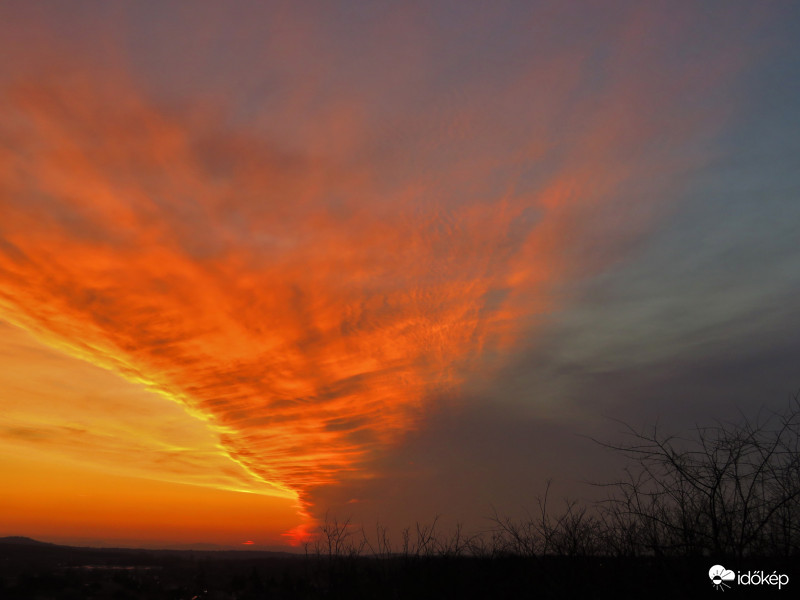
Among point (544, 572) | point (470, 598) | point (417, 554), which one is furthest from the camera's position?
point (417, 554)

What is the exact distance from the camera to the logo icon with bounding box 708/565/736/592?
27.5ft

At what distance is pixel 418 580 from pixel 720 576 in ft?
28.7

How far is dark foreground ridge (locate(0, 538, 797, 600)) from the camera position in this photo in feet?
29.6

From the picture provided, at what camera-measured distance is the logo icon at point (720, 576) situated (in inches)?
330

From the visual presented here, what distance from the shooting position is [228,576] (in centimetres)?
2572

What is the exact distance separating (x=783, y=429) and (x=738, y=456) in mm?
950

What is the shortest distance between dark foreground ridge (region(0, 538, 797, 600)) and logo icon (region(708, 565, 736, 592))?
11cm

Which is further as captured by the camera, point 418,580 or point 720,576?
point 418,580

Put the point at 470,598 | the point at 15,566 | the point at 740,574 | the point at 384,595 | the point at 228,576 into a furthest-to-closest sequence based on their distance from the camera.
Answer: the point at 15,566
the point at 228,576
the point at 384,595
the point at 470,598
the point at 740,574

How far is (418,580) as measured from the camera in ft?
49.0

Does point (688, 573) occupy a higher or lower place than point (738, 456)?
lower

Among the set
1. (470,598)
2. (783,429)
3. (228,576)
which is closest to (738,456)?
(783,429)

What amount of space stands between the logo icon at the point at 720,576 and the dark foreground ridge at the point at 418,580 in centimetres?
11

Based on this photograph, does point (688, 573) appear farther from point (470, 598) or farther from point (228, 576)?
point (228, 576)
